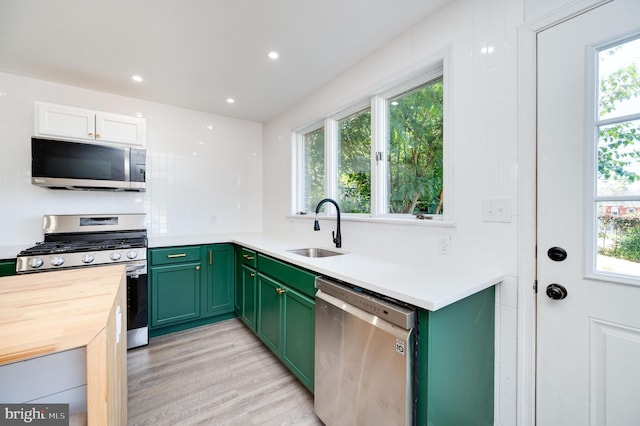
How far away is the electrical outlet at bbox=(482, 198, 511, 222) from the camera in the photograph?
137 centimetres

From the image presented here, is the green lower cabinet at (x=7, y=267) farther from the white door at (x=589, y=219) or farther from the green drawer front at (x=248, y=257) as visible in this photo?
the white door at (x=589, y=219)

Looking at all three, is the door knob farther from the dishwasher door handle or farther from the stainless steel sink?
the stainless steel sink

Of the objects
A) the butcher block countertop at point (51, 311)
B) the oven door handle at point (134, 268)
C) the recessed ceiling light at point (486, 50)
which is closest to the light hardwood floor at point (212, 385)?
the oven door handle at point (134, 268)

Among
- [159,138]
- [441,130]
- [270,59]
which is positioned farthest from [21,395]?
[159,138]

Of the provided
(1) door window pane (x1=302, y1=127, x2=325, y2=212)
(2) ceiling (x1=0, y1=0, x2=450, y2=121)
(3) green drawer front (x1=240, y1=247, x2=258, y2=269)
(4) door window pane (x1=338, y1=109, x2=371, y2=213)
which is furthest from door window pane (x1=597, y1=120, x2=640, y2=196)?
(3) green drawer front (x1=240, y1=247, x2=258, y2=269)

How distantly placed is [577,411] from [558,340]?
298mm

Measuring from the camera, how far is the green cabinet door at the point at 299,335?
1.73m

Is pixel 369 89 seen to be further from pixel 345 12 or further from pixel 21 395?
pixel 21 395

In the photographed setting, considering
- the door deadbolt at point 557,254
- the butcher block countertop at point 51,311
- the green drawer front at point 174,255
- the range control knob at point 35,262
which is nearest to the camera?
the butcher block countertop at point 51,311

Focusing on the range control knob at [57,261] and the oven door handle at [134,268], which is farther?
the oven door handle at [134,268]

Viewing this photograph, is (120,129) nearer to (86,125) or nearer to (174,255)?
(86,125)

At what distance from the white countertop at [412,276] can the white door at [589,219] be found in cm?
32

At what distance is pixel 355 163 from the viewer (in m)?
2.47

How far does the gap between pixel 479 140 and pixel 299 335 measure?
164 centimetres
